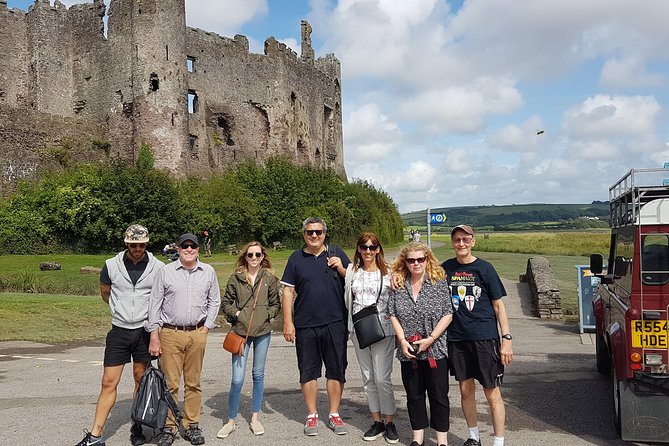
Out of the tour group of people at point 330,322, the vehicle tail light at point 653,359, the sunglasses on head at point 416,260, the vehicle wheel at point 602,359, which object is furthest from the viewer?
the vehicle wheel at point 602,359

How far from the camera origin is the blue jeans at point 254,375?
6684 mm

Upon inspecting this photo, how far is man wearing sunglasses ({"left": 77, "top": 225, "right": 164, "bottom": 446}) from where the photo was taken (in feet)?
20.3

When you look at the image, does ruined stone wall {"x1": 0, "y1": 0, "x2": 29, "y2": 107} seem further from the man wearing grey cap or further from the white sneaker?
the white sneaker

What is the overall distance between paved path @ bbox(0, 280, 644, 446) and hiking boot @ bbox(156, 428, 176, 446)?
0.12 meters

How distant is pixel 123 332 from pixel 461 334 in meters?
3.38

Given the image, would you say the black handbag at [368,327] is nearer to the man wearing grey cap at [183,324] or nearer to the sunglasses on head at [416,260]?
the sunglasses on head at [416,260]

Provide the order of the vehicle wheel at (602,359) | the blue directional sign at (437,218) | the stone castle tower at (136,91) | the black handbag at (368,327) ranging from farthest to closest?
the stone castle tower at (136,91) < the blue directional sign at (437,218) < the vehicle wheel at (602,359) < the black handbag at (368,327)

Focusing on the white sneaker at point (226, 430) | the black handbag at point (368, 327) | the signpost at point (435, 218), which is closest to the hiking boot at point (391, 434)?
the black handbag at point (368, 327)

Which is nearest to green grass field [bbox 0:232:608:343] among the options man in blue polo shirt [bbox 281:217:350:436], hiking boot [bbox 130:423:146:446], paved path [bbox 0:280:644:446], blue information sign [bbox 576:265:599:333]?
blue information sign [bbox 576:265:599:333]

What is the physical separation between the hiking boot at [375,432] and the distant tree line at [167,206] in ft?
102

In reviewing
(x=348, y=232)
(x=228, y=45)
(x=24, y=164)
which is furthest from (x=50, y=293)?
(x=228, y=45)

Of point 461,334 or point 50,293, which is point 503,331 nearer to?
point 461,334

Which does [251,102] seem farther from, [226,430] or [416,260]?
[416,260]

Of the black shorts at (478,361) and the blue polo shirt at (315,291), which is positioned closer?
the black shorts at (478,361)
